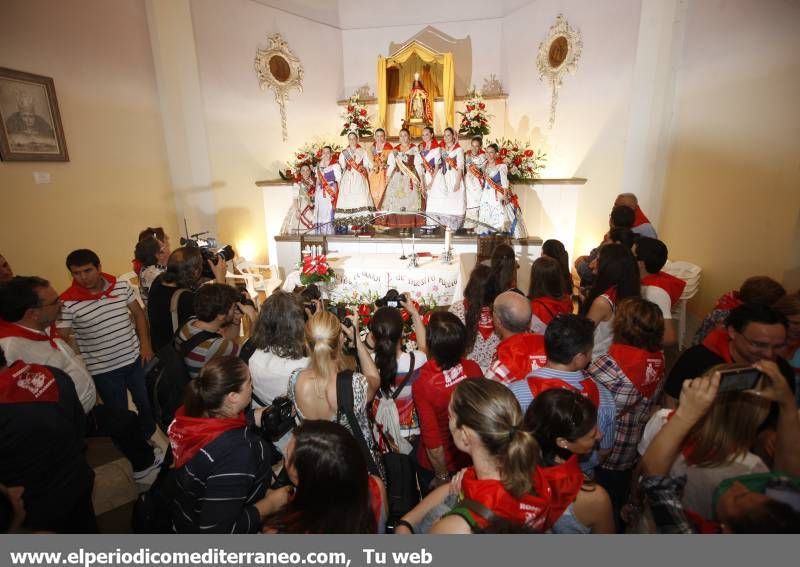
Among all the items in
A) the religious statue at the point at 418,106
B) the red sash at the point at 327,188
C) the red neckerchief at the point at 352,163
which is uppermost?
the religious statue at the point at 418,106

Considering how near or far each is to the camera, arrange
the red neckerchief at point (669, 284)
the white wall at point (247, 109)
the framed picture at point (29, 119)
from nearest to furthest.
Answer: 1. the red neckerchief at point (669, 284)
2. the framed picture at point (29, 119)
3. the white wall at point (247, 109)

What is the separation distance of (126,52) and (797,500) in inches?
327

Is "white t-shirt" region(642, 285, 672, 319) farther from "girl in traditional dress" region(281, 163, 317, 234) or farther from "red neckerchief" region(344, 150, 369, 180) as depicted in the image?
"girl in traditional dress" region(281, 163, 317, 234)

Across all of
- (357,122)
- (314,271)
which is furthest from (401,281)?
(357,122)

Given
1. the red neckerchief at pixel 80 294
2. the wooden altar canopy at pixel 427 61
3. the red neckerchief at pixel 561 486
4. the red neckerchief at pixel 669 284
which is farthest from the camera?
the wooden altar canopy at pixel 427 61

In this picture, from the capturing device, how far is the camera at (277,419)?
168cm

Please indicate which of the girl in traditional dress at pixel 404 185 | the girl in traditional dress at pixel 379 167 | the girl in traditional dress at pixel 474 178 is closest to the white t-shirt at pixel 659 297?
the girl in traditional dress at pixel 474 178

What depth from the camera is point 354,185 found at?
26.6 ft

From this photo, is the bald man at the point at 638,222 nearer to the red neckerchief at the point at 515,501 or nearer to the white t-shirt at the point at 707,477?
the white t-shirt at the point at 707,477

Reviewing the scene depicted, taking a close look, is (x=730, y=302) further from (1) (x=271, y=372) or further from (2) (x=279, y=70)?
(2) (x=279, y=70)

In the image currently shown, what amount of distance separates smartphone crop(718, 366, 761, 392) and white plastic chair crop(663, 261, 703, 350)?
3751mm

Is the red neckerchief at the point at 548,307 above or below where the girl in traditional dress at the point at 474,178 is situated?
below

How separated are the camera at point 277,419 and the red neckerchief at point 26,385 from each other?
87cm

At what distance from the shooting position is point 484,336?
8.54 feet
